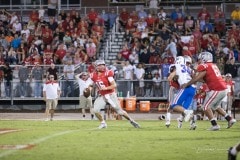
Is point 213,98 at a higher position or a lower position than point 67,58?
lower

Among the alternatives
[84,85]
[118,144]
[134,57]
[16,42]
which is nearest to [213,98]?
[118,144]

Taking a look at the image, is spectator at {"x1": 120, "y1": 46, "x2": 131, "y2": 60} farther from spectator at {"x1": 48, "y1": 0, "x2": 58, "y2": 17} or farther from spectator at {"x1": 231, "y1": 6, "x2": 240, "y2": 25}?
spectator at {"x1": 48, "y1": 0, "x2": 58, "y2": 17}

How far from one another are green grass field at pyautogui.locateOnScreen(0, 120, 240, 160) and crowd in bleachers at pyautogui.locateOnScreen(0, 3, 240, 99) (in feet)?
48.0

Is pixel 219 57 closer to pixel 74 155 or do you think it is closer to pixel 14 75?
pixel 14 75

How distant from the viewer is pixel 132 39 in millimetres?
35031

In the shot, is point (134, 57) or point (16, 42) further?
point (16, 42)

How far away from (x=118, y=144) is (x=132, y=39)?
67.5 ft

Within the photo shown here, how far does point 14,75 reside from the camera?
110ft

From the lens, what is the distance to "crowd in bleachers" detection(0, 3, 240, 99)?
33.2m

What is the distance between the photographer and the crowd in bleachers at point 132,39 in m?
33.2

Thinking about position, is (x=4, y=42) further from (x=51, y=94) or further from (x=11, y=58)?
(x=51, y=94)

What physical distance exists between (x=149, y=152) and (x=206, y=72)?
18.5 feet

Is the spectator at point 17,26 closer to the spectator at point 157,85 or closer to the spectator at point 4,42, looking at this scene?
the spectator at point 4,42

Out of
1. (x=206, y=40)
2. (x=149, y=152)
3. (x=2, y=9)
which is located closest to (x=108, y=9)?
(x=2, y=9)
